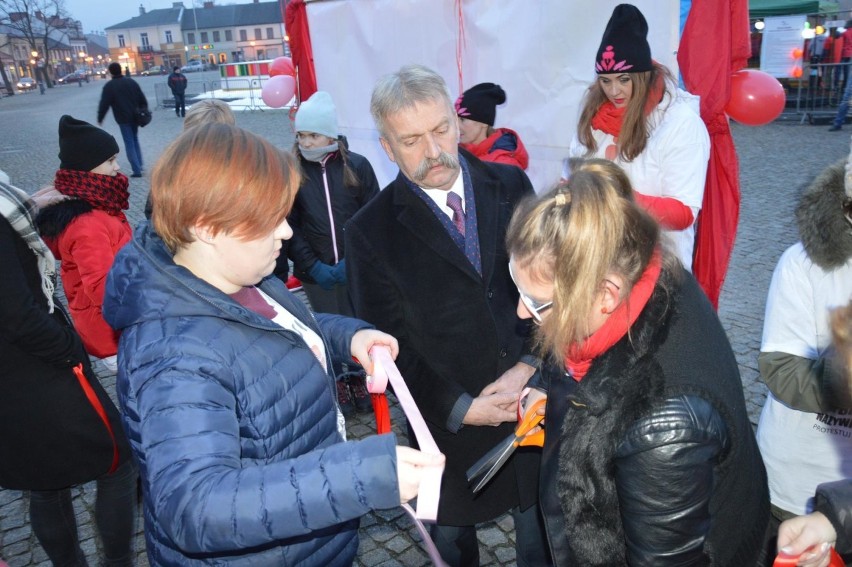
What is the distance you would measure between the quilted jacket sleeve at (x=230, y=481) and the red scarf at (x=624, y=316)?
1.72ft

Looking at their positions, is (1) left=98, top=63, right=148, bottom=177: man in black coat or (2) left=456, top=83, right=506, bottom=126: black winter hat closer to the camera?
(2) left=456, top=83, right=506, bottom=126: black winter hat

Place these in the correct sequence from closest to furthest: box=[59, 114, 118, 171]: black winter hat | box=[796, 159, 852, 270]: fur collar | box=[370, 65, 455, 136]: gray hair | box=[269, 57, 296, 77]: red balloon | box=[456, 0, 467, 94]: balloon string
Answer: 1. box=[796, 159, 852, 270]: fur collar
2. box=[370, 65, 455, 136]: gray hair
3. box=[59, 114, 118, 171]: black winter hat
4. box=[456, 0, 467, 94]: balloon string
5. box=[269, 57, 296, 77]: red balloon

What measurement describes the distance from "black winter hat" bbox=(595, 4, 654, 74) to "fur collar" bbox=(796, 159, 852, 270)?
1.45 meters

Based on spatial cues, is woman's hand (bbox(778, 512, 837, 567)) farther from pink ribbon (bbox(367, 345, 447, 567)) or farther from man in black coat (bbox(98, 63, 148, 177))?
man in black coat (bbox(98, 63, 148, 177))

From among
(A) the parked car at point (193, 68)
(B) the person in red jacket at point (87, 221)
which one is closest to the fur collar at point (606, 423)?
(B) the person in red jacket at point (87, 221)

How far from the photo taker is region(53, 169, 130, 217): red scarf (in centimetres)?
310

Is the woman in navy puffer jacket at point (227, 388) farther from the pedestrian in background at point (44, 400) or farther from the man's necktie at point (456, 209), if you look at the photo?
the pedestrian in background at point (44, 400)

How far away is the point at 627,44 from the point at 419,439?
2509mm

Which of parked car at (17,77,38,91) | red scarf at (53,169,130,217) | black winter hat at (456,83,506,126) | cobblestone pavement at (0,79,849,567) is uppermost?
parked car at (17,77,38,91)

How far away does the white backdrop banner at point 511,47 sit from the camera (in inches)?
158

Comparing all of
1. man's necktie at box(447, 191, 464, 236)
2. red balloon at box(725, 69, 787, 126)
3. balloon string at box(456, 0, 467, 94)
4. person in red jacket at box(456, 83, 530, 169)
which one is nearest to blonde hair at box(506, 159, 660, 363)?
man's necktie at box(447, 191, 464, 236)

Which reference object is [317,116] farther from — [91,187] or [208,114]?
[91,187]

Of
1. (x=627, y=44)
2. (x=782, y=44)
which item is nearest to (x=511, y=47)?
(x=627, y=44)

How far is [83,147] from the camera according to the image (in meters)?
3.18
